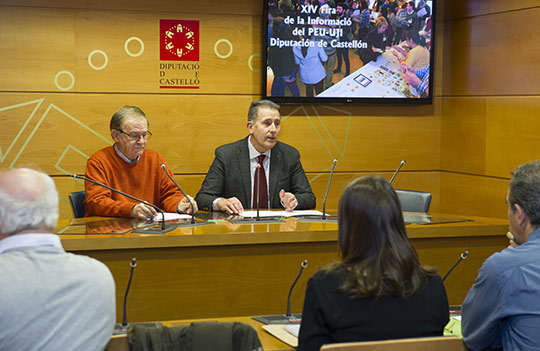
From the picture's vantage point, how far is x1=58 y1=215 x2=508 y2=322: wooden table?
3100 millimetres

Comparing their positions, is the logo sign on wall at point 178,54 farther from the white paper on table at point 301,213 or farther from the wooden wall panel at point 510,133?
the wooden wall panel at point 510,133

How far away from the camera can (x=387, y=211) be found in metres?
1.95

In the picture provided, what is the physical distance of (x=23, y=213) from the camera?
1784mm

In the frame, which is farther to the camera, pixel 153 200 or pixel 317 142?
pixel 317 142

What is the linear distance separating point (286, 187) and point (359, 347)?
9.16 feet

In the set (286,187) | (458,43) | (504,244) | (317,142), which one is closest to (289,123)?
(317,142)

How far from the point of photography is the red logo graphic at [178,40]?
5.28m

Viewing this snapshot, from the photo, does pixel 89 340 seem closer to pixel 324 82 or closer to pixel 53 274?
pixel 53 274

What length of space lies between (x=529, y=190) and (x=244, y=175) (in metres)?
2.54

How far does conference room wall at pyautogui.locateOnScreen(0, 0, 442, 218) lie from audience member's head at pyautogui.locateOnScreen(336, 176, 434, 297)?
11.7 feet

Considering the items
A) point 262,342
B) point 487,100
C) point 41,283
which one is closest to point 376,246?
point 262,342

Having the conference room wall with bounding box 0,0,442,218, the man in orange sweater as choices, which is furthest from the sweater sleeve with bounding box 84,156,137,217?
the conference room wall with bounding box 0,0,442,218

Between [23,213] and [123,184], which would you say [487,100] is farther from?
[23,213]

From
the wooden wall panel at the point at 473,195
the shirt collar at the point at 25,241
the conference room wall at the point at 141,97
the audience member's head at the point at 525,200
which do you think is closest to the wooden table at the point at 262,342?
the shirt collar at the point at 25,241
